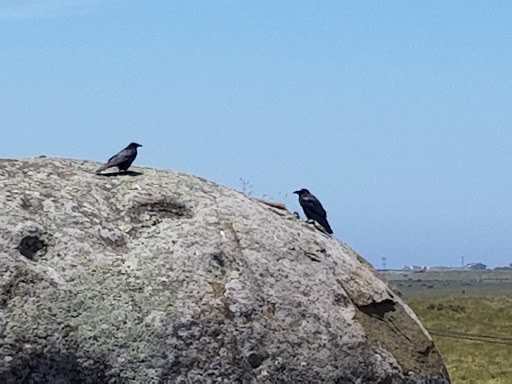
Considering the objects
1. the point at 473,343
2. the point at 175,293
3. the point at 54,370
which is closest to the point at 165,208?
the point at 175,293

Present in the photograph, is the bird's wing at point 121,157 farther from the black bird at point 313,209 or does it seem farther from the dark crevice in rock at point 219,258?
the black bird at point 313,209

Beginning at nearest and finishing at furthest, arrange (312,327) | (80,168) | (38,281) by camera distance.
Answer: (38,281) < (312,327) < (80,168)

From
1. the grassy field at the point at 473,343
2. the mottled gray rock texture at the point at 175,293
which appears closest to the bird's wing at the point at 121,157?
the mottled gray rock texture at the point at 175,293

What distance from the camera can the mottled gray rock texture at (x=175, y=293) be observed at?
8094 mm

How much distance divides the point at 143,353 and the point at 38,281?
0.82 metres

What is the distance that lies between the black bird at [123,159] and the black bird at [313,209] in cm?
189

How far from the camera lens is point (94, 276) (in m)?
8.33

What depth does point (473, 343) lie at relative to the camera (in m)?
33.0

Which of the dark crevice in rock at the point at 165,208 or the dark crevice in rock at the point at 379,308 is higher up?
the dark crevice in rock at the point at 165,208

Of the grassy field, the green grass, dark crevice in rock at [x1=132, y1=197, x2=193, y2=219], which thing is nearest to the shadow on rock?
dark crevice in rock at [x1=132, y1=197, x2=193, y2=219]

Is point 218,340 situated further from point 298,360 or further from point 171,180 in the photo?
point 171,180

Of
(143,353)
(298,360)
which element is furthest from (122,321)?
(298,360)

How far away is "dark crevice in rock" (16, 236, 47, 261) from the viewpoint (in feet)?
27.2

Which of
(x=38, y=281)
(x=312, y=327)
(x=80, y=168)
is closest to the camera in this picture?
(x=38, y=281)
